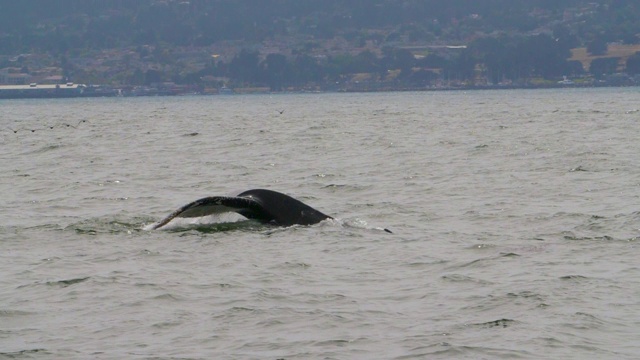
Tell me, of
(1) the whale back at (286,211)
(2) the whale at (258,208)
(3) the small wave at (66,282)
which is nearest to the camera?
(3) the small wave at (66,282)

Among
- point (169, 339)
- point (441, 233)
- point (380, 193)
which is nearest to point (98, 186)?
point (380, 193)

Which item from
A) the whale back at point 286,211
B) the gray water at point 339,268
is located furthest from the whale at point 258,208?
the gray water at point 339,268

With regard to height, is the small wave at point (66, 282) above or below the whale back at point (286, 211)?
below

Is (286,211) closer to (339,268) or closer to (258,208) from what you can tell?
(258,208)

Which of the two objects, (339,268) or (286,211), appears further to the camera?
(286,211)

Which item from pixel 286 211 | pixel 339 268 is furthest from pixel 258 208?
pixel 339 268

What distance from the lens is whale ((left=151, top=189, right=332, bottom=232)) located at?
56.0ft

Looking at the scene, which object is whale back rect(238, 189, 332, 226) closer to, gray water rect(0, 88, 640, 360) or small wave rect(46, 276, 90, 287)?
gray water rect(0, 88, 640, 360)

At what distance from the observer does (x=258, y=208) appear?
18.3 m

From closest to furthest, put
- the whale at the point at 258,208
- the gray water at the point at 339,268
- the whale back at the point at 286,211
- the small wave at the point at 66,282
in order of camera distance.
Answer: the gray water at the point at 339,268, the small wave at the point at 66,282, the whale at the point at 258,208, the whale back at the point at 286,211

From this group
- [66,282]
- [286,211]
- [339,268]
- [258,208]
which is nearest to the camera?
[66,282]

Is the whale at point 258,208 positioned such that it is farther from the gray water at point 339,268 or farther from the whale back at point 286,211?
the gray water at point 339,268

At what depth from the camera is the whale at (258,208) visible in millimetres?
17078

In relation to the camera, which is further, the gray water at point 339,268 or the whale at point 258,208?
the whale at point 258,208
